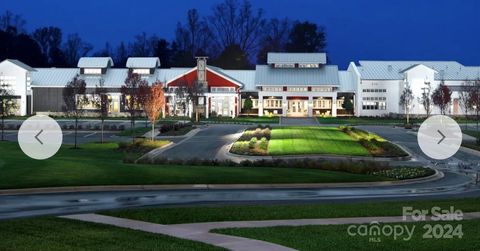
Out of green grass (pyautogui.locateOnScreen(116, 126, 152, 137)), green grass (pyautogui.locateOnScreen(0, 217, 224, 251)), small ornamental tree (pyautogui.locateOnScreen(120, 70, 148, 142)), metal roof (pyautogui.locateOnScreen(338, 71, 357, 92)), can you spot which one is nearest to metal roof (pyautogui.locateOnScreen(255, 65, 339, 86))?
metal roof (pyautogui.locateOnScreen(338, 71, 357, 92))

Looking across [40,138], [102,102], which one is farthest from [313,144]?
[40,138]

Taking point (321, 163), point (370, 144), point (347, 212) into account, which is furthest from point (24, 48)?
point (347, 212)

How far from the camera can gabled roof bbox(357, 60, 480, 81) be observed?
9556 cm

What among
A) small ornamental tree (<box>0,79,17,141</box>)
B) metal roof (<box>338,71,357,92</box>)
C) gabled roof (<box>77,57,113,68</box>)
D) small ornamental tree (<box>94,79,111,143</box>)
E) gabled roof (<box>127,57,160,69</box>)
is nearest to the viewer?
small ornamental tree (<box>94,79,111,143</box>)

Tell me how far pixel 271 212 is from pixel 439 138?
4364 cm

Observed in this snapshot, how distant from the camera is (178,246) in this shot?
12789 millimetres

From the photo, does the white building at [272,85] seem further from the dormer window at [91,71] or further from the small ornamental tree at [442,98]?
the small ornamental tree at [442,98]

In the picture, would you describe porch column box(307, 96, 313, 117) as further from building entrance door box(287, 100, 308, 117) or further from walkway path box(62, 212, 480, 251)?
walkway path box(62, 212, 480, 251)

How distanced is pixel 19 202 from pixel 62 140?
110ft

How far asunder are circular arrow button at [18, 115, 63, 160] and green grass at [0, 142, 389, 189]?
7004mm

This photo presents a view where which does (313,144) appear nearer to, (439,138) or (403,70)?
(439,138)

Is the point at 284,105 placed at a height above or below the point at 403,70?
below

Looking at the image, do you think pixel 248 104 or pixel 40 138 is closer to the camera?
pixel 40 138

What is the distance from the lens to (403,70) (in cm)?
9475
